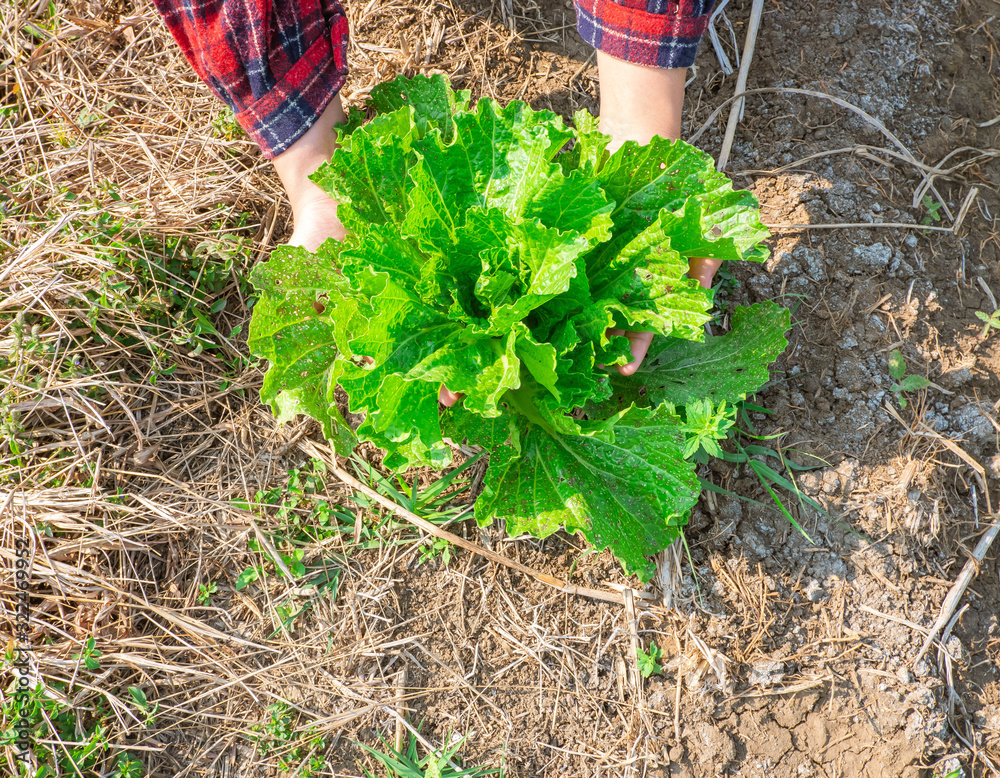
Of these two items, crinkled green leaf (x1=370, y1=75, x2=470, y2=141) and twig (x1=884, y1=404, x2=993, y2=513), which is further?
twig (x1=884, y1=404, x2=993, y2=513)

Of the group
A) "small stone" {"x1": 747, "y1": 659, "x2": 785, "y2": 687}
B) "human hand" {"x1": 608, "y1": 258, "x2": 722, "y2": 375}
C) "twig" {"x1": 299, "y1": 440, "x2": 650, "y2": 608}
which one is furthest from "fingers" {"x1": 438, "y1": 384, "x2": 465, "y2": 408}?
"small stone" {"x1": 747, "y1": 659, "x2": 785, "y2": 687}

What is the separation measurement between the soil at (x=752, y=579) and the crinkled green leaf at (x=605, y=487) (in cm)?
48

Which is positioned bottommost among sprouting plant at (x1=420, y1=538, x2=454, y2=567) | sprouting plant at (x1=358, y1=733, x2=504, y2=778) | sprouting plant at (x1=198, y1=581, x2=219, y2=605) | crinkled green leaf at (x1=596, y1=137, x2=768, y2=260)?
sprouting plant at (x1=358, y1=733, x2=504, y2=778)

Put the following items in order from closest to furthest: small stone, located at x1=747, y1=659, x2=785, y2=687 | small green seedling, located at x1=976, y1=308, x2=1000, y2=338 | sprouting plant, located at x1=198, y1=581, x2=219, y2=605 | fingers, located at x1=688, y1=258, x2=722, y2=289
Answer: fingers, located at x1=688, y1=258, x2=722, y2=289 → small stone, located at x1=747, y1=659, x2=785, y2=687 → sprouting plant, located at x1=198, y1=581, x2=219, y2=605 → small green seedling, located at x1=976, y1=308, x2=1000, y2=338

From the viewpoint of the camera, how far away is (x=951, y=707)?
2445mm

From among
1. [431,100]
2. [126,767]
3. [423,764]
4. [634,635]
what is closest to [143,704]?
[126,767]

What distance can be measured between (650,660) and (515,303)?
5.08 feet

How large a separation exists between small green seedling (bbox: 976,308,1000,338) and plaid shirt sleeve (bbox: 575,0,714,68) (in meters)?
1.67

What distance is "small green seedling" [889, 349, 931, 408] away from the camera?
2615 millimetres

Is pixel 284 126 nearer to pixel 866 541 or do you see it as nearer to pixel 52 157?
pixel 52 157

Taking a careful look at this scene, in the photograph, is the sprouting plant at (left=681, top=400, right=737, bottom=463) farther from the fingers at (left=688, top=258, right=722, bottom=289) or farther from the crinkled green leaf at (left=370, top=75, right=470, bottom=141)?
the crinkled green leaf at (left=370, top=75, right=470, bottom=141)

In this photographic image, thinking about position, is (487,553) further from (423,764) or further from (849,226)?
(849,226)

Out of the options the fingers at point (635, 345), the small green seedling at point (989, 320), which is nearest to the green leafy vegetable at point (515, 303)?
the fingers at point (635, 345)

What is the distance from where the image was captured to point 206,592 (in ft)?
8.43
